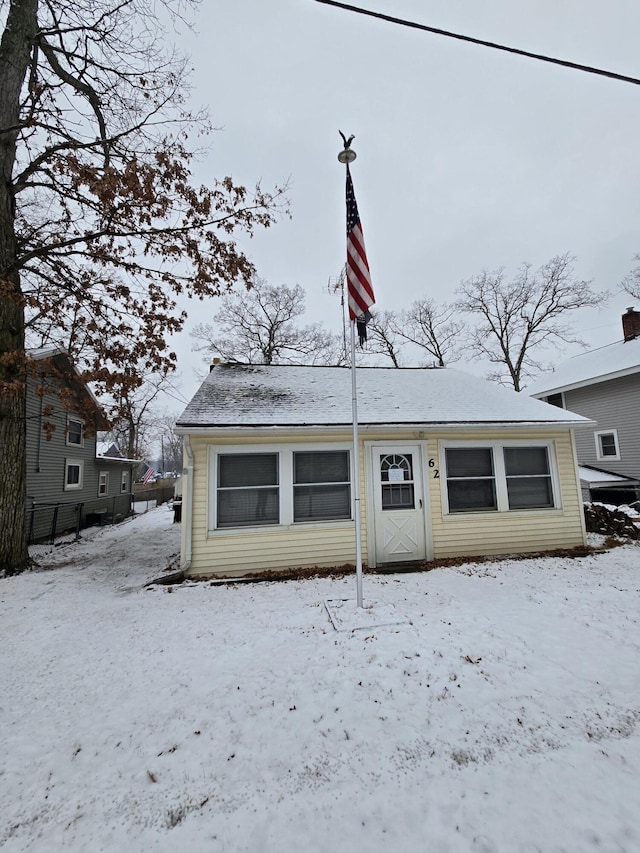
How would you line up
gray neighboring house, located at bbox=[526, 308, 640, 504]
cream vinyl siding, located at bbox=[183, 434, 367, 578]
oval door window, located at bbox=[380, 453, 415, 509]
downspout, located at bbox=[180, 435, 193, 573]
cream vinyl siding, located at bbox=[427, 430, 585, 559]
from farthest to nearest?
gray neighboring house, located at bbox=[526, 308, 640, 504] < cream vinyl siding, located at bbox=[427, 430, 585, 559] < oval door window, located at bbox=[380, 453, 415, 509] < cream vinyl siding, located at bbox=[183, 434, 367, 578] < downspout, located at bbox=[180, 435, 193, 573]

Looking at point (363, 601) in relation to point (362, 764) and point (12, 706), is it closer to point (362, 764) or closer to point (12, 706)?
point (362, 764)

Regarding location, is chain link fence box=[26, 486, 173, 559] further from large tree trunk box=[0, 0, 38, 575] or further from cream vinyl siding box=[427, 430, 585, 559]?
cream vinyl siding box=[427, 430, 585, 559]

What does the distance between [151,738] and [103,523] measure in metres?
15.5

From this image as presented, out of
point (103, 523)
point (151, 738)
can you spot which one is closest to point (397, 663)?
point (151, 738)

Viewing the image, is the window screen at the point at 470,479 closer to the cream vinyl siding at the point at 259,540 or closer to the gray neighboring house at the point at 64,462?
the cream vinyl siding at the point at 259,540

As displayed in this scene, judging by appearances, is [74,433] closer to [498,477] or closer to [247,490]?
[247,490]

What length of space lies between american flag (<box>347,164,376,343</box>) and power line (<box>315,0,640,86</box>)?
1.57 meters

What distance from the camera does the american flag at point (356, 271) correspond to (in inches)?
198

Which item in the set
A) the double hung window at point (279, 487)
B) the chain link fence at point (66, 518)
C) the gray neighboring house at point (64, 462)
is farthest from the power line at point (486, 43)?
the chain link fence at point (66, 518)

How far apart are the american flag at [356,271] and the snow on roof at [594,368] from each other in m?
13.7

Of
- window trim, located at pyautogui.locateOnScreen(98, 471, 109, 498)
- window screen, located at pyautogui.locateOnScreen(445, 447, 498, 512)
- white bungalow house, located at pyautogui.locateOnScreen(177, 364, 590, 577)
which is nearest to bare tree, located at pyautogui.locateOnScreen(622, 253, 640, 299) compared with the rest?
white bungalow house, located at pyautogui.locateOnScreen(177, 364, 590, 577)

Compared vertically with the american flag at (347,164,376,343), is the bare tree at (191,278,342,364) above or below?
above

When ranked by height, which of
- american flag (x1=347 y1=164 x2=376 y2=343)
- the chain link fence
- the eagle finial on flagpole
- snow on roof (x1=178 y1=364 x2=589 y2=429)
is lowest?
the chain link fence

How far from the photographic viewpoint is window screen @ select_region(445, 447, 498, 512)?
766 cm
